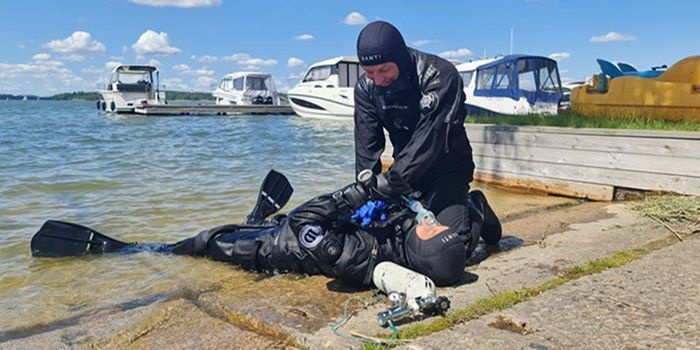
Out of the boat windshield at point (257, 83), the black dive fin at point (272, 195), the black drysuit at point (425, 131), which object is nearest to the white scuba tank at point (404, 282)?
the black drysuit at point (425, 131)

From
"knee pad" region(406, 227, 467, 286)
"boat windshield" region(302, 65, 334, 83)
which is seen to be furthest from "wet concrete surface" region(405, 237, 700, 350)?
"boat windshield" region(302, 65, 334, 83)

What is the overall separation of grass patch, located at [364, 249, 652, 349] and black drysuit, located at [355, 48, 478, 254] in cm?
66

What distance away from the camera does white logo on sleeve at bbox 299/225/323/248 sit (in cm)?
349

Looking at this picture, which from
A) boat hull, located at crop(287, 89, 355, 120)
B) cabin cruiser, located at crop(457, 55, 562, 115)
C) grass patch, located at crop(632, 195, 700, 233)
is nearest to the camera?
grass patch, located at crop(632, 195, 700, 233)

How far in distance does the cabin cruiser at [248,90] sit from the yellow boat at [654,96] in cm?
3268

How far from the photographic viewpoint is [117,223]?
22.5ft

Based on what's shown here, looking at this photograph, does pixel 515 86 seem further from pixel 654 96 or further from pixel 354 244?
pixel 354 244

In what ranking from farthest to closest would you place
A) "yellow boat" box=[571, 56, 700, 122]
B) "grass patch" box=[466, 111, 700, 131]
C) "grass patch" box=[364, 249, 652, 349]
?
"yellow boat" box=[571, 56, 700, 122]
"grass patch" box=[466, 111, 700, 131]
"grass patch" box=[364, 249, 652, 349]

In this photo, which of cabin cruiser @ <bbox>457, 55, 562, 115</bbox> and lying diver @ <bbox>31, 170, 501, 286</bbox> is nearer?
lying diver @ <bbox>31, 170, 501, 286</bbox>

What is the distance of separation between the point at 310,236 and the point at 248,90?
1460 inches

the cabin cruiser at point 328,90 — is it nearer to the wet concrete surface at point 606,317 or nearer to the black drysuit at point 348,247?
the black drysuit at point 348,247

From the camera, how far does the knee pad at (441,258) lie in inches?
125

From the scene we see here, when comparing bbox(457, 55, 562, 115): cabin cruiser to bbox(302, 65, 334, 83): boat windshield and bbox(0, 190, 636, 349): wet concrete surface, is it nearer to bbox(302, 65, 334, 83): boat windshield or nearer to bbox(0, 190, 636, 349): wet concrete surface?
bbox(302, 65, 334, 83): boat windshield

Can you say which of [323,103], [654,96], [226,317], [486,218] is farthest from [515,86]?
[226,317]
